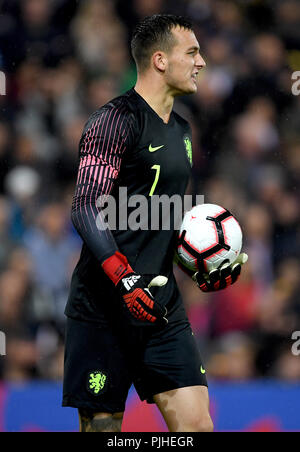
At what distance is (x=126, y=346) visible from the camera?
133 inches

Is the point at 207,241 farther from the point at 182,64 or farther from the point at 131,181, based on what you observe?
the point at 182,64

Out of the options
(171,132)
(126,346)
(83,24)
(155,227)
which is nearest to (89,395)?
(126,346)

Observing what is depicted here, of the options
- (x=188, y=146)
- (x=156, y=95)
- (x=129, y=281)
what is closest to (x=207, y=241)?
(x=188, y=146)

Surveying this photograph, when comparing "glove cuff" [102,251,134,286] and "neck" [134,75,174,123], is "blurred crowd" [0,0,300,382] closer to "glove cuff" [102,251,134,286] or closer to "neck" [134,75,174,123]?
"neck" [134,75,174,123]

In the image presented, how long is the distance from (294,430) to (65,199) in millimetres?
2455

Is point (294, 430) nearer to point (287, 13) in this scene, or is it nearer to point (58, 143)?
point (58, 143)

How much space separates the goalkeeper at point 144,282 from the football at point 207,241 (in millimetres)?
55

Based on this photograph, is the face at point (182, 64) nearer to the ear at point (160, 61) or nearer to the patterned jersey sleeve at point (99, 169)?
the ear at point (160, 61)

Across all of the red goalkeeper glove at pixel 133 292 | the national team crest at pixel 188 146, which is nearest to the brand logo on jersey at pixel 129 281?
the red goalkeeper glove at pixel 133 292

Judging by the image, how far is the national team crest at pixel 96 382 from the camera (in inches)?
130

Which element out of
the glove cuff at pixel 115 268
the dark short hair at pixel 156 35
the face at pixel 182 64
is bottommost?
the glove cuff at pixel 115 268

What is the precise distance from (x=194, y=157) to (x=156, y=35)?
2975mm

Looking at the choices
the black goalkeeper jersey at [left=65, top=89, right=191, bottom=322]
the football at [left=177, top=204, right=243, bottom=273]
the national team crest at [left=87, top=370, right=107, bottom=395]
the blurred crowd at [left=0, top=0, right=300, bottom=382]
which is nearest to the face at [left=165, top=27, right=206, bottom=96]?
the black goalkeeper jersey at [left=65, top=89, right=191, bottom=322]

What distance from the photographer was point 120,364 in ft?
11.1
